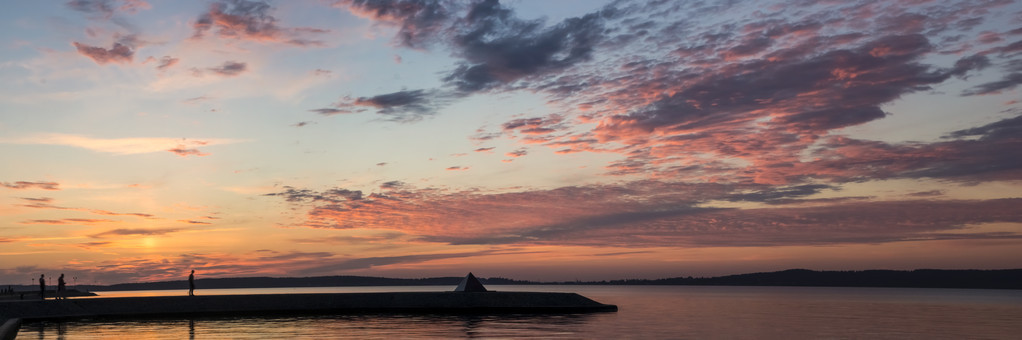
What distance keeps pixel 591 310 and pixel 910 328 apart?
28367 millimetres

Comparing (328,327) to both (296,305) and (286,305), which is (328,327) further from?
(296,305)

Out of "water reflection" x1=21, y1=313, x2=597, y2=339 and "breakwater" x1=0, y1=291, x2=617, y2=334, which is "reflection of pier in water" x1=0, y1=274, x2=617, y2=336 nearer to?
"breakwater" x1=0, y1=291, x2=617, y2=334

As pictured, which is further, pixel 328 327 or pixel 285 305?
pixel 285 305

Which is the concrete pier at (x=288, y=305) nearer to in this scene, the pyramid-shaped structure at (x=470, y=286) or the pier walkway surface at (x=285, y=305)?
the pier walkway surface at (x=285, y=305)

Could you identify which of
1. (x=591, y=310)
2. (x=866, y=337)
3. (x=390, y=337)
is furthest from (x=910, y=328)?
(x=390, y=337)

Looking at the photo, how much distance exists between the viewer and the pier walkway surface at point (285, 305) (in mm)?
58562

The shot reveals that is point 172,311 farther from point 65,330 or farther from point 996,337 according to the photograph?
point 996,337

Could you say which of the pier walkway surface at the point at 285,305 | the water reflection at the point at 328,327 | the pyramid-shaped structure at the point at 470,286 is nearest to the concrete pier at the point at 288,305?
the pier walkway surface at the point at 285,305

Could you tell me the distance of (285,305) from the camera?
67125 millimetres

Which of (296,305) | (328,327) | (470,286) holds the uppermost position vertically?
(470,286)

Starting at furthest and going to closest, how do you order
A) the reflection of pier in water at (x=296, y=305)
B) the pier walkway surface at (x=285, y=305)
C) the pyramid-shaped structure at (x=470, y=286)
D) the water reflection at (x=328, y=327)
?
the pyramid-shaped structure at (x=470, y=286) → the reflection of pier in water at (x=296, y=305) → the pier walkway surface at (x=285, y=305) → the water reflection at (x=328, y=327)

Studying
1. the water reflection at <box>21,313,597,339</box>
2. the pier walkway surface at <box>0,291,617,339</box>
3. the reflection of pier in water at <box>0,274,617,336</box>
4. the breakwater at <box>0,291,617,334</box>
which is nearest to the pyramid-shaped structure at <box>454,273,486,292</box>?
the reflection of pier in water at <box>0,274,617,336</box>

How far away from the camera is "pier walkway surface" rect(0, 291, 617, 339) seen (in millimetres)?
58562

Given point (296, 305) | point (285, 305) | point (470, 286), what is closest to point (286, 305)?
point (285, 305)
